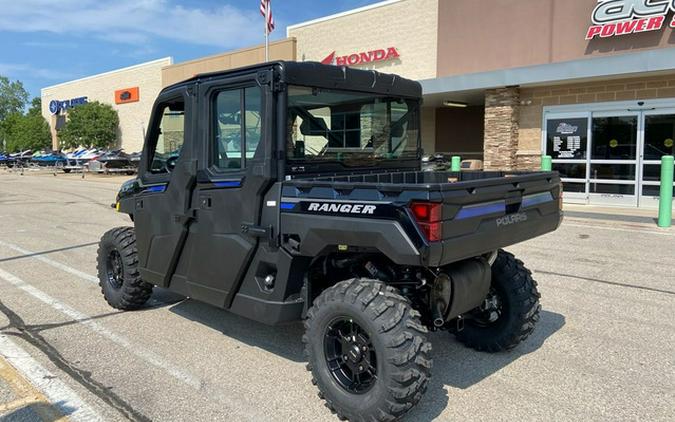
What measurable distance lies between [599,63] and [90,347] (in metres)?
14.6

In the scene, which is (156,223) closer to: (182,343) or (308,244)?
(182,343)

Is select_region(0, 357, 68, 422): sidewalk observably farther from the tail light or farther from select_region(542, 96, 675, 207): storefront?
select_region(542, 96, 675, 207): storefront

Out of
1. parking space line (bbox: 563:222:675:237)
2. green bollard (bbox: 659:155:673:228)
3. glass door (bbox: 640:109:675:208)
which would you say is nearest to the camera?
parking space line (bbox: 563:222:675:237)

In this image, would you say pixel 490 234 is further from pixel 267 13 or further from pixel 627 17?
pixel 267 13

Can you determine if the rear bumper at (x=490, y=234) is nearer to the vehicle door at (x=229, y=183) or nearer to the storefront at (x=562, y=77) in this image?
the vehicle door at (x=229, y=183)

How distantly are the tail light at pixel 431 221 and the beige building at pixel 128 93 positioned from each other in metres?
38.1

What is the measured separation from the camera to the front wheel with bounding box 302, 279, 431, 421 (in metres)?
3.19

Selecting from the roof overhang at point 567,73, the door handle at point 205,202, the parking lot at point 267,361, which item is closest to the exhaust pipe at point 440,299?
the parking lot at point 267,361

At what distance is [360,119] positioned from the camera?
4.61 m

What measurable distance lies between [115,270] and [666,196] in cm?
1048

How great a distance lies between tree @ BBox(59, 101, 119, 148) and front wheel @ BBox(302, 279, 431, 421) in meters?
43.7

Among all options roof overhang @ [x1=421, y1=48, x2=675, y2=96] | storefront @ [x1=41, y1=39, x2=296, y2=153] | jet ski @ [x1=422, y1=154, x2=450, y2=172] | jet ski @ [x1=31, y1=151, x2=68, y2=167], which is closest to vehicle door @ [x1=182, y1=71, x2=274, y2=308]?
jet ski @ [x1=422, y1=154, x2=450, y2=172]

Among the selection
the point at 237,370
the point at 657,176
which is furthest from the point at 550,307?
the point at 657,176

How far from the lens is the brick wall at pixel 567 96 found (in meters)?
14.8
